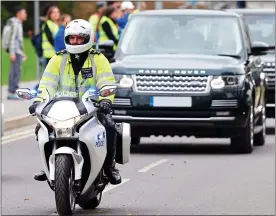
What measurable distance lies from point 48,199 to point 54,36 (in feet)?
47.5

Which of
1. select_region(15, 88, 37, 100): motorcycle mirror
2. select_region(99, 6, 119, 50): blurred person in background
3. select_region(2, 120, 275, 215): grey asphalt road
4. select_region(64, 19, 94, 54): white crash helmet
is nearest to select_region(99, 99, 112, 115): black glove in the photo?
select_region(64, 19, 94, 54): white crash helmet

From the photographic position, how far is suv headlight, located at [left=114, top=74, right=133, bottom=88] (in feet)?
54.4

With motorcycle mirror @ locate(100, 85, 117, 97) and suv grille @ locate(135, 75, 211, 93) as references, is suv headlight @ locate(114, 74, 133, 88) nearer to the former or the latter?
suv grille @ locate(135, 75, 211, 93)

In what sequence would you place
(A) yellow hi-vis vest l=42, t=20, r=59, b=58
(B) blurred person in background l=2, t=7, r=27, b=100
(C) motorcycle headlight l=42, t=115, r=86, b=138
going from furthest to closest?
1. (B) blurred person in background l=2, t=7, r=27, b=100
2. (A) yellow hi-vis vest l=42, t=20, r=59, b=58
3. (C) motorcycle headlight l=42, t=115, r=86, b=138

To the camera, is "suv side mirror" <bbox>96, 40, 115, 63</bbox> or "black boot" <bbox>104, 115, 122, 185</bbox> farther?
"suv side mirror" <bbox>96, 40, 115, 63</bbox>

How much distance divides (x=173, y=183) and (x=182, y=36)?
499 cm

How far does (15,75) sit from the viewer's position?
27.7 m

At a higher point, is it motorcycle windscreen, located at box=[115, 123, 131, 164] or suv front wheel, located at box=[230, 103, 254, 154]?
motorcycle windscreen, located at box=[115, 123, 131, 164]

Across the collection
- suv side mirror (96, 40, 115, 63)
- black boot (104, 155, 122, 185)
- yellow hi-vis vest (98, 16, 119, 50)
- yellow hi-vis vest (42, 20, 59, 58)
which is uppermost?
black boot (104, 155, 122, 185)

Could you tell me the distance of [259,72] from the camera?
18375mm

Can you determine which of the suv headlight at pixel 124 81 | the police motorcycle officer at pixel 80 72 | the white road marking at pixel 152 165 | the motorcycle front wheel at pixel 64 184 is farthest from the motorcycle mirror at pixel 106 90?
the suv headlight at pixel 124 81

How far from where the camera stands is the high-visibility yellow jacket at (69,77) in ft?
35.2

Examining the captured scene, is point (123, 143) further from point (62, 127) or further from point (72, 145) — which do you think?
point (62, 127)

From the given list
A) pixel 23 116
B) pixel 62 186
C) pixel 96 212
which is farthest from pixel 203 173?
pixel 23 116
